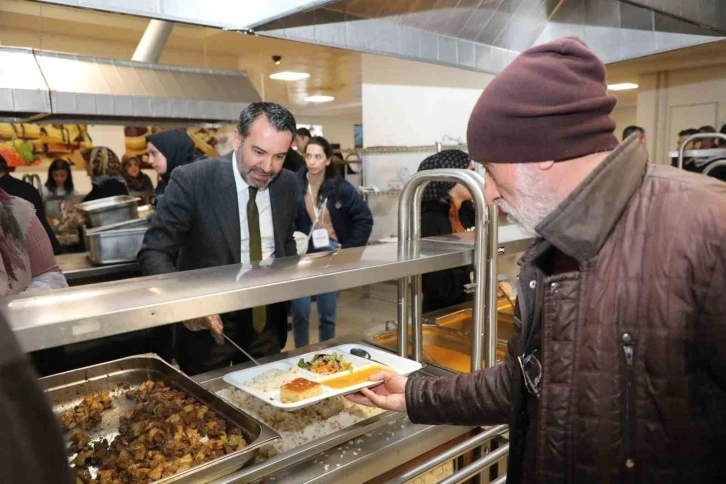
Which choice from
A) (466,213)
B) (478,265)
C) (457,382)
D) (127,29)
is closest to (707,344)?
(457,382)

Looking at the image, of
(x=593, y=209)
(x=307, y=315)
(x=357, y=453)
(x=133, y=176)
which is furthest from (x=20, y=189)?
(x=593, y=209)

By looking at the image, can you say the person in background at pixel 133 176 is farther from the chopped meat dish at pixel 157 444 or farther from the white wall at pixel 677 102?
the white wall at pixel 677 102

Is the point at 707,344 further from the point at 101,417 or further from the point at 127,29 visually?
the point at 127,29

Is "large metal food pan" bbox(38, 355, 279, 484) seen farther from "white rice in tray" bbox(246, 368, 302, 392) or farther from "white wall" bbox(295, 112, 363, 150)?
"white wall" bbox(295, 112, 363, 150)

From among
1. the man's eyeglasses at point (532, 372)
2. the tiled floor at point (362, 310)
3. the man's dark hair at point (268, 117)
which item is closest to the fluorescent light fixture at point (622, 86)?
the tiled floor at point (362, 310)

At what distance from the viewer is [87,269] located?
337 centimetres

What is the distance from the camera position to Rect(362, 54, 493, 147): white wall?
4.73 metres

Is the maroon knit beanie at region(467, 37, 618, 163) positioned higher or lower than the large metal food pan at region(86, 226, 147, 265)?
higher

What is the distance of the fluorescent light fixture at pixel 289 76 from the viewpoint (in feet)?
26.4

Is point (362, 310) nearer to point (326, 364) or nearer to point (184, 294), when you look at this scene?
point (326, 364)

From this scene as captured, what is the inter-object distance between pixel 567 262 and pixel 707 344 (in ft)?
0.74

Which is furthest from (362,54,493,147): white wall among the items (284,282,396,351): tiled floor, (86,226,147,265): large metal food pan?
(86,226,147,265): large metal food pan

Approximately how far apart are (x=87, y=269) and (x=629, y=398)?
11.0ft

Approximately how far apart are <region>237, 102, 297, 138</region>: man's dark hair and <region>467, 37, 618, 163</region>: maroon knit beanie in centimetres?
117
